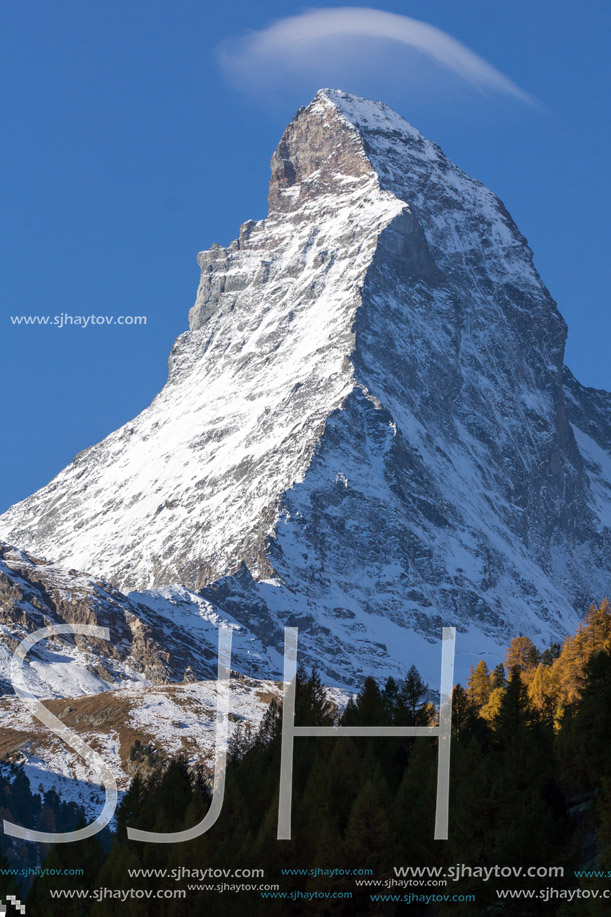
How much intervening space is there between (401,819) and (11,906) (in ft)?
77.2

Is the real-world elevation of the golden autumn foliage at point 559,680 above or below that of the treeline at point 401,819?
above

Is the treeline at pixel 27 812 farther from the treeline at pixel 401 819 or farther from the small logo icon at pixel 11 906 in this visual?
the small logo icon at pixel 11 906

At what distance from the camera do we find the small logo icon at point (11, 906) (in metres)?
83.9

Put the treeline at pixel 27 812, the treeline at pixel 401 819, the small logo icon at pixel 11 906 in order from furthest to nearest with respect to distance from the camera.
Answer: the treeline at pixel 27 812, the small logo icon at pixel 11 906, the treeline at pixel 401 819

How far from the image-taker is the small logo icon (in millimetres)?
83950

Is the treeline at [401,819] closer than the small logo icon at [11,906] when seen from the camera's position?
Yes

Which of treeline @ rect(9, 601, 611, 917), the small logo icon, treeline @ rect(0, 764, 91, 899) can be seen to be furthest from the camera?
treeline @ rect(0, 764, 91, 899)

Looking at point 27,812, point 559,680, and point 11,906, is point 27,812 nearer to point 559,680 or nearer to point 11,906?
point 559,680

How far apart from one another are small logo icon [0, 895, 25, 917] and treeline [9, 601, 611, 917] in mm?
1812

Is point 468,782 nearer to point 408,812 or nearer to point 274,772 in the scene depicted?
point 408,812

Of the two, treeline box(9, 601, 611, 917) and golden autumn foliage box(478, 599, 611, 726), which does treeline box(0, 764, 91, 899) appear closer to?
golden autumn foliage box(478, 599, 611, 726)

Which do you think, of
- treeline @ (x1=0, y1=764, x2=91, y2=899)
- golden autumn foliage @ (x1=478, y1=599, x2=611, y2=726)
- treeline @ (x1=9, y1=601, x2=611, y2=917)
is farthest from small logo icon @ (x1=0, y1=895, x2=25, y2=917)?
treeline @ (x1=0, y1=764, x2=91, y2=899)

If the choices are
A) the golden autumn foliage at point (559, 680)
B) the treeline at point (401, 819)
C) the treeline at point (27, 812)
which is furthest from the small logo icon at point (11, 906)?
the treeline at point (27, 812)

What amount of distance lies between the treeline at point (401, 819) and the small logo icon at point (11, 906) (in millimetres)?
1812
